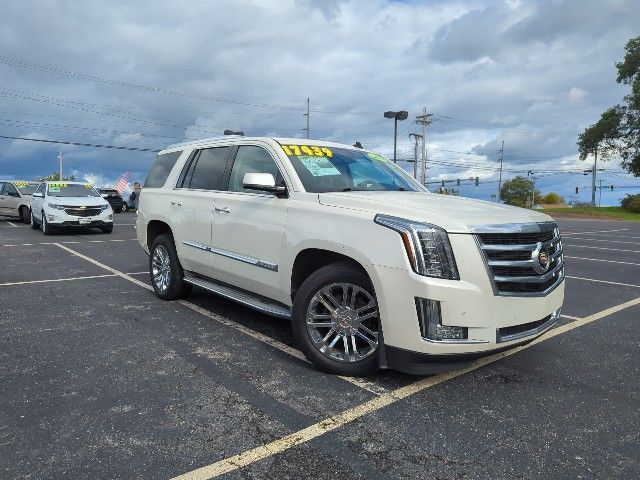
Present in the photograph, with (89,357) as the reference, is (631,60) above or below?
above

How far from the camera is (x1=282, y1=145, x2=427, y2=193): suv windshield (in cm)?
448

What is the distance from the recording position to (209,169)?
5582 mm

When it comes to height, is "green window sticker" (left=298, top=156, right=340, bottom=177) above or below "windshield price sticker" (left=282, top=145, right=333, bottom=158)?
below

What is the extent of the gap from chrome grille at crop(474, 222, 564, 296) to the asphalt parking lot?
2.60 ft

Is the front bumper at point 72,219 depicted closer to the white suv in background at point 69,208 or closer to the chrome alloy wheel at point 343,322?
the white suv in background at point 69,208

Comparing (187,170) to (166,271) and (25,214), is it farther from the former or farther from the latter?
(25,214)

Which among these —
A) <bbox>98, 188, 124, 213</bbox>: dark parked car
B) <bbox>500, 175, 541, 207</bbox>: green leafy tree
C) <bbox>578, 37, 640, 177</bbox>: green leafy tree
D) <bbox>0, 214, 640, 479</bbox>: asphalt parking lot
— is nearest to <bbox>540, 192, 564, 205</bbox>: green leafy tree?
<bbox>500, 175, 541, 207</bbox>: green leafy tree

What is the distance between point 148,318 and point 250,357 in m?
1.74

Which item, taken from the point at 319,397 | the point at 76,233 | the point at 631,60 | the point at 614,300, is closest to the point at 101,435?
the point at 319,397

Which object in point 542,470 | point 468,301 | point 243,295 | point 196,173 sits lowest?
point 542,470

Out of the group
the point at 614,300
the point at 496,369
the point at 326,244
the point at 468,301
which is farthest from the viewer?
the point at 614,300

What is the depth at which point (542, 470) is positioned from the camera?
268 cm

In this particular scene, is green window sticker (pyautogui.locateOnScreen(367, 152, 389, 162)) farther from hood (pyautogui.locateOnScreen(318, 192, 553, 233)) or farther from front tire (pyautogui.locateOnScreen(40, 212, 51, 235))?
front tire (pyautogui.locateOnScreen(40, 212, 51, 235))

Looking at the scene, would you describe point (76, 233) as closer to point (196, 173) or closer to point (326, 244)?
point (196, 173)
